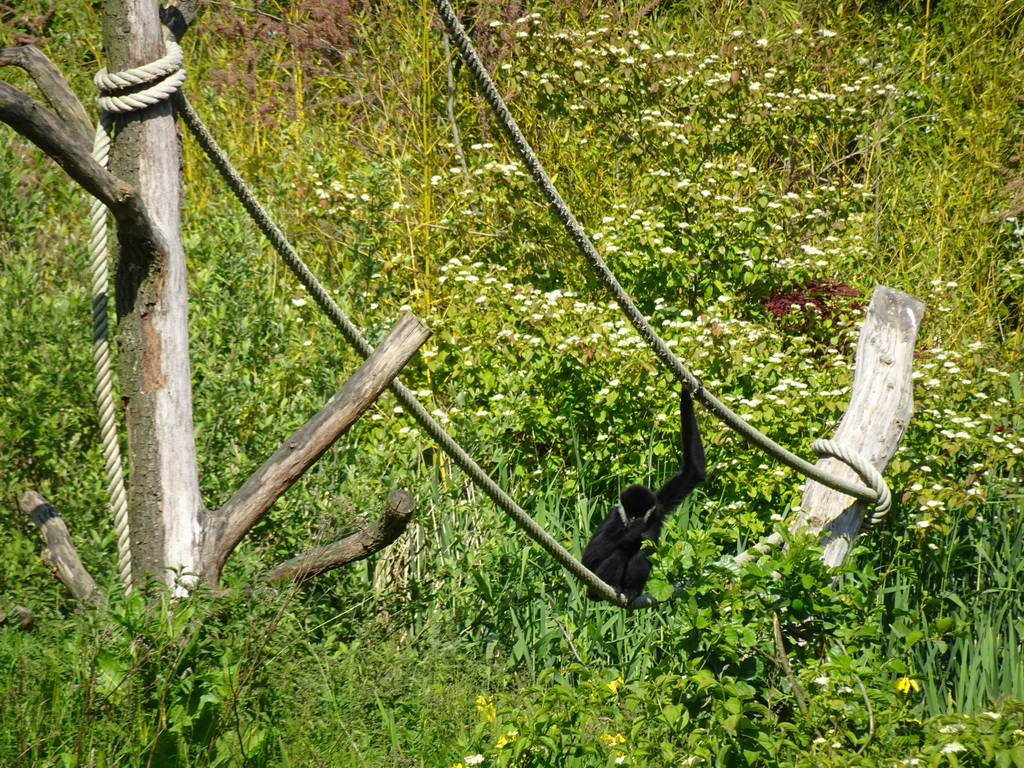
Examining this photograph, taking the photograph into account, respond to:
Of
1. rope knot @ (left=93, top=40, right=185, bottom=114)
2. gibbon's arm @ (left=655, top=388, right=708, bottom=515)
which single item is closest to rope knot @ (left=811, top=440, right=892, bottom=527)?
gibbon's arm @ (left=655, top=388, right=708, bottom=515)

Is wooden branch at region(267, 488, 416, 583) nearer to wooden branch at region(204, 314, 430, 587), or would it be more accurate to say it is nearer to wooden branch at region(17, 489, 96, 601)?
wooden branch at region(204, 314, 430, 587)

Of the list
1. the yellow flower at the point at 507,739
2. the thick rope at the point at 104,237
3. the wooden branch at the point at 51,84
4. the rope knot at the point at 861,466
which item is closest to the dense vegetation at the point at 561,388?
the yellow flower at the point at 507,739

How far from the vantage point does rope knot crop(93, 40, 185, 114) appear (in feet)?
8.02

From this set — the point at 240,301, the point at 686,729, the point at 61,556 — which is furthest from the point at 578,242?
the point at 240,301

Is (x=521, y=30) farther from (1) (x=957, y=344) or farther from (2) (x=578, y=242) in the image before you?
(2) (x=578, y=242)

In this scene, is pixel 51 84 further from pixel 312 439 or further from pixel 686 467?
pixel 686 467

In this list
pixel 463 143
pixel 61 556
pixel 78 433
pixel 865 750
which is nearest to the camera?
pixel 865 750

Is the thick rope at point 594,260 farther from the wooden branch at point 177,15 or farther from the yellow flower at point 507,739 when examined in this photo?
the yellow flower at point 507,739

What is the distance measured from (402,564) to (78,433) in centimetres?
156

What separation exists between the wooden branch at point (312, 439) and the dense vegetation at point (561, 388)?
10.8 inches

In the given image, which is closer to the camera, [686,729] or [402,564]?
[686,729]

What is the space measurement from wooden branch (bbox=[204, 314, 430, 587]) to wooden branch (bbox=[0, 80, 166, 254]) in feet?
2.36

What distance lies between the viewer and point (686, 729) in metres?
2.59

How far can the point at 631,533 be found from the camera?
14.4 feet
